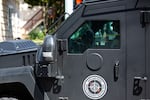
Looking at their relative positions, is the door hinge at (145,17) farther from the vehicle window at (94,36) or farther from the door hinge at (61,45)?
the door hinge at (61,45)

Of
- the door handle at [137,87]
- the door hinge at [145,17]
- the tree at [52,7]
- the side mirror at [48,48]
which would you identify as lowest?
the door handle at [137,87]

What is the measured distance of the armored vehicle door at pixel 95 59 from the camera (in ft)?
14.7

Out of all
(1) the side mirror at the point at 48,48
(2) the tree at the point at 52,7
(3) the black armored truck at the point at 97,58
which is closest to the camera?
(1) the side mirror at the point at 48,48

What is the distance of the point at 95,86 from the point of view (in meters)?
4.54

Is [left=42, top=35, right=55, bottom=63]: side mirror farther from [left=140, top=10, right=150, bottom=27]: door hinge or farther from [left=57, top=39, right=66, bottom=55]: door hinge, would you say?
[left=140, top=10, right=150, bottom=27]: door hinge

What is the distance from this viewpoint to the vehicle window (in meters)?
4.52

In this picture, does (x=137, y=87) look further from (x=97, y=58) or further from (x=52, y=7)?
(x=52, y=7)

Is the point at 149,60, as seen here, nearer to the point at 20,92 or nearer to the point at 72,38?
the point at 72,38

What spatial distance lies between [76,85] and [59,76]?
0.24 metres

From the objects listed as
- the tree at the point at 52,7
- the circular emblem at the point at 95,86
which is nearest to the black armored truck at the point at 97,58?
the circular emblem at the point at 95,86

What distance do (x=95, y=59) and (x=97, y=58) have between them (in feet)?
0.09

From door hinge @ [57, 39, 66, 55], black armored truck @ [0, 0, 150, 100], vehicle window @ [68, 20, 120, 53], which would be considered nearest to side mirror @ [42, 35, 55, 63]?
black armored truck @ [0, 0, 150, 100]

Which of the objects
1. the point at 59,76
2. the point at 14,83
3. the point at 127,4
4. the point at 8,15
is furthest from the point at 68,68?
the point at 8,15

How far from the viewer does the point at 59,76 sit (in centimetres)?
455
